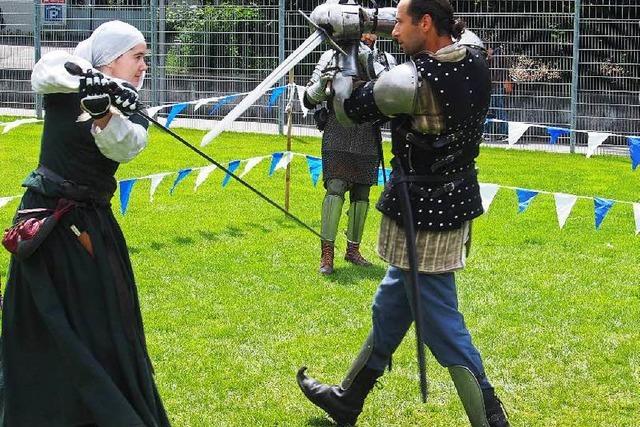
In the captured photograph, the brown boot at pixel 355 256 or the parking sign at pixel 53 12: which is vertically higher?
the parking sign at pixel 53 12

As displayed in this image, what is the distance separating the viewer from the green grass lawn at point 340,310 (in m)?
4.61


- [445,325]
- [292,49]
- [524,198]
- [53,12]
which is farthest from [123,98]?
[53,12]

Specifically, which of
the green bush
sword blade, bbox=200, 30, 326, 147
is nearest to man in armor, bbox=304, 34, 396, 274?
sword blade, bbox=200, 30, 326, 147

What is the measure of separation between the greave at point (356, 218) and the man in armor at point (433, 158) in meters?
3.06

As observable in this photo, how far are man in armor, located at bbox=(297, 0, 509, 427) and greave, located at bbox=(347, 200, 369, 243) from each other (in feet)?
10.0

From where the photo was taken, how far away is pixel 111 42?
3490 mm

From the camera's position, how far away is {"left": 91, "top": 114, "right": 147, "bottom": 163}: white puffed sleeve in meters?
3.27

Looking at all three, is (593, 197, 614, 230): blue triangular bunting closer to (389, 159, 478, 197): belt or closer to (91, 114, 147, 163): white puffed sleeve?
(389, 159, 478, 197): belt

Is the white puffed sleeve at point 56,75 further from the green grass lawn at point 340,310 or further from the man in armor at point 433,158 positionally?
the green grass lawn at point 340,310

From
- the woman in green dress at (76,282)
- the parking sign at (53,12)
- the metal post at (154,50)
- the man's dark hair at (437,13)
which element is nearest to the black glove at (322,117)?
the man's dark hair at (437,13)

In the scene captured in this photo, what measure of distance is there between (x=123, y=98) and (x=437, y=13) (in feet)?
3.89

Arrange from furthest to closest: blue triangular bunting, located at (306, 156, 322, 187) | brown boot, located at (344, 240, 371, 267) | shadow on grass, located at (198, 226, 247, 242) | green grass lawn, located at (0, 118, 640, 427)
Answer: blue triangular bunting, located at (306, 156, 322, 187) → shadow on grass, located at (198, 226, 247, 242) → brown boot, located at (344, 240, 371, 267) → green grass lawn, located at (0, 118, 640, 427)

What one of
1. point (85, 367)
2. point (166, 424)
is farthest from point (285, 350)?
point (85, 367)

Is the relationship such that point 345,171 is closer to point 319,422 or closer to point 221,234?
point 221,234
